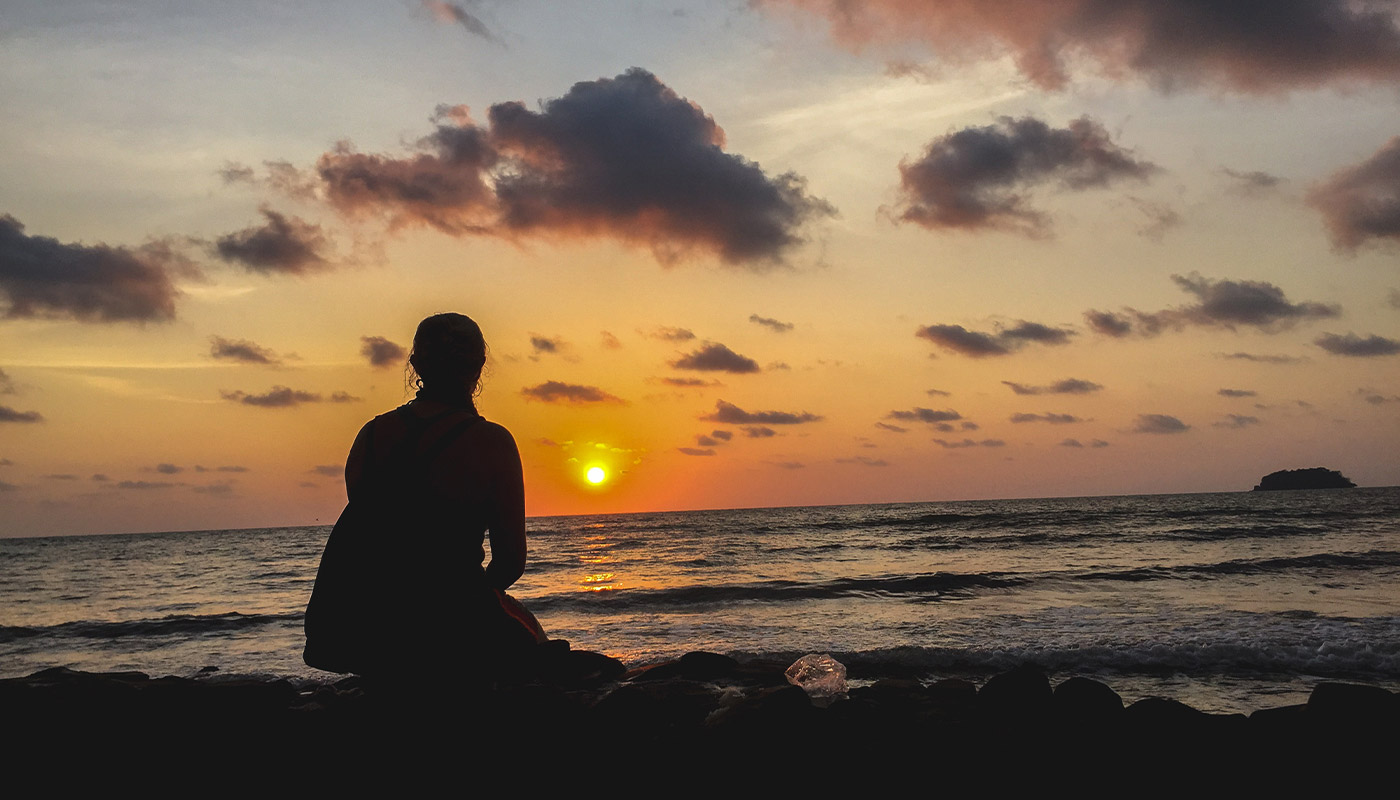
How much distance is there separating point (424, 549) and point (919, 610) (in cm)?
1448

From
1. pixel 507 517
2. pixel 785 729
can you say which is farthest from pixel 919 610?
pixel 507 517

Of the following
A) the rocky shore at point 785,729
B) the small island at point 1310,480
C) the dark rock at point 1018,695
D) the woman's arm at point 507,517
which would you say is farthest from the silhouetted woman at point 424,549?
the small island at point 1310,480

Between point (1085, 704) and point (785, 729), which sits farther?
point (1085, 704)

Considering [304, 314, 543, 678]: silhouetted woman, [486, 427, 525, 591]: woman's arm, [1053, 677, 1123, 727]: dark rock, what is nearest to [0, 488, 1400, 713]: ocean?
[304, 314, 543, 678]: silhouetted woman

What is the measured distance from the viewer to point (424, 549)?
7.94 ft

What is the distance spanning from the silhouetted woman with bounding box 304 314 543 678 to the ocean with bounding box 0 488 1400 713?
0.16 m

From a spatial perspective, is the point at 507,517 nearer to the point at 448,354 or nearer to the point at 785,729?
the point at 448,354

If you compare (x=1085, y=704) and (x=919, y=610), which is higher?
(x=1085, y=704)


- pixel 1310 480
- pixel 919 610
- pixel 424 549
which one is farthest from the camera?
pixel 1310 480

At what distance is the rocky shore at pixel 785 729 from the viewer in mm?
4824

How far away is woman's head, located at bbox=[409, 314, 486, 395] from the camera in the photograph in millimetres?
2559

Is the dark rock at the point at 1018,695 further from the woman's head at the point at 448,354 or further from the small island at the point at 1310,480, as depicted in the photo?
the small island at the point at 1310,480

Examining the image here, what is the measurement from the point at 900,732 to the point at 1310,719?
2.61 meters

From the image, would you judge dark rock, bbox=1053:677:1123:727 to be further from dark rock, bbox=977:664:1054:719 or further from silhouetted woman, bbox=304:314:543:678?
silhouetted woman, bbox=304:314:543:678
